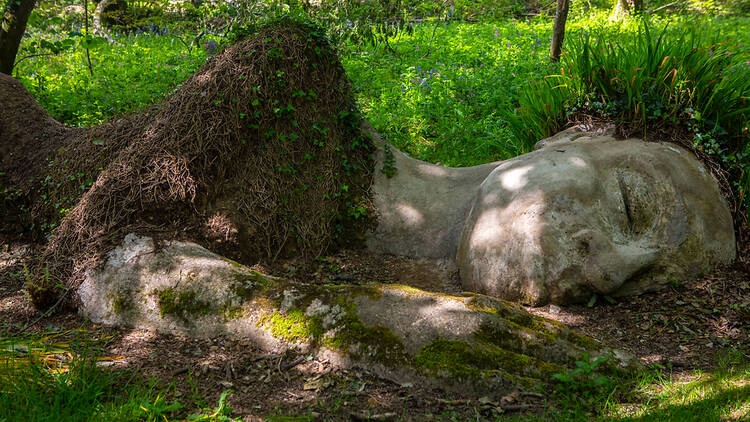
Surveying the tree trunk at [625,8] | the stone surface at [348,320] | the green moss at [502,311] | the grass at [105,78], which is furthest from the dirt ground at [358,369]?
the tree trunk at [625,8]

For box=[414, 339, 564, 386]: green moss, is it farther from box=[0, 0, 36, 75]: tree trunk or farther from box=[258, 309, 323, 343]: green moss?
box=[0, 0, 36, 75]: tree trunk

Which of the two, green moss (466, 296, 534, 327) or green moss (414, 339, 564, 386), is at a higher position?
green moss (466, 296, 534, 327)

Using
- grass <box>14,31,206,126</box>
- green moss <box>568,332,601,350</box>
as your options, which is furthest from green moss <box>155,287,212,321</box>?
grass <box>14,31,206,126</box>

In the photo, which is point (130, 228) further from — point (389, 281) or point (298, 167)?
point (389, 281)

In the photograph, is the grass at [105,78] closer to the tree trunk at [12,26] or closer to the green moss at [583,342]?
the tree trunk at [12,26]

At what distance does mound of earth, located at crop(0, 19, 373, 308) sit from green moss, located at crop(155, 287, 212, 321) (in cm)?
75

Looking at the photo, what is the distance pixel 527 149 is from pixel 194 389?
4459 millimetres

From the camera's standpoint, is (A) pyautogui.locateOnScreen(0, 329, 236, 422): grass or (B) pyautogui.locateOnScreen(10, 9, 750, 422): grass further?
(B) pyautogui.locateOnScreen(10, 9, 750, 422): grass

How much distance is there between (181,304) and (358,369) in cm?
136

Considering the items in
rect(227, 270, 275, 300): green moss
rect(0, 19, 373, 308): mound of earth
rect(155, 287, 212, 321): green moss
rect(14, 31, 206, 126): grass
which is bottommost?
rect(155, 287, 212, 321): green moss

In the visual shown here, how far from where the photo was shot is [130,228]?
405cm

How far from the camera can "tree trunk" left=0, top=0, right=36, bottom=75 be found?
20.0 feet

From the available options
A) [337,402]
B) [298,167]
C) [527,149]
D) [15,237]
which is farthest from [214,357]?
[527,149]

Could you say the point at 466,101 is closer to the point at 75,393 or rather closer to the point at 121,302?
the point at 121,302
